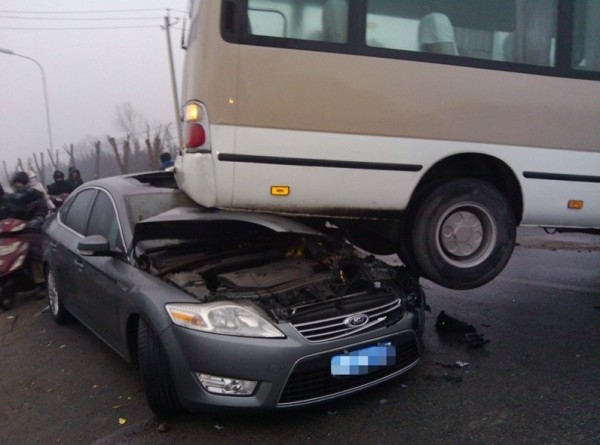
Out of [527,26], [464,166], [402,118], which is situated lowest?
[464,166]

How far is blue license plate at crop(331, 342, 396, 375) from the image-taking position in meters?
3.11

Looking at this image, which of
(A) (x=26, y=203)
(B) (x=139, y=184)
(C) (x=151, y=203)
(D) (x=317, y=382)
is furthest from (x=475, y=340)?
(A) (x=26, y=203)

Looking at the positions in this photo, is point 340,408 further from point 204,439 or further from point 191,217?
point 191,217

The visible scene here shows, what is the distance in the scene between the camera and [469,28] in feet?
12.9

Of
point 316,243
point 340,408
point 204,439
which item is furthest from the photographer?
point 316,243

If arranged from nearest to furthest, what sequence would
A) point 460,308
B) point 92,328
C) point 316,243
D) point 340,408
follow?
point 340,408 < point 316,243 < point 92,328 < point 460,308

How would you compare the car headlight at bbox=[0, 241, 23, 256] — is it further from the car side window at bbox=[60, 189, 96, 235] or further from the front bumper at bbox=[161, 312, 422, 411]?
the front bumper at bbox=[161, 312, 422, 411]

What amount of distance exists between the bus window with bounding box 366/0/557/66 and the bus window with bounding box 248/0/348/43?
218 mm

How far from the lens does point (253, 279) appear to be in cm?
358

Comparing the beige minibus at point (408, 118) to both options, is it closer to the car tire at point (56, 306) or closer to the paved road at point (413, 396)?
the paved road at point (413, 396)

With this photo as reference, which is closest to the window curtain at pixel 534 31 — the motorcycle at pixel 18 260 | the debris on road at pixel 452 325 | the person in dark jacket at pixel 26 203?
the debris on road at pixel 452 325

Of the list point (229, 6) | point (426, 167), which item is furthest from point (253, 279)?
point (229, 6)

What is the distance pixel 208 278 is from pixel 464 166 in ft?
6.85

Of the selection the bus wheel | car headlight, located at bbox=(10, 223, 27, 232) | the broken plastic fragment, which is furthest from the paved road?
car headlight, located at bbox=(10, 223, 27, 232)
